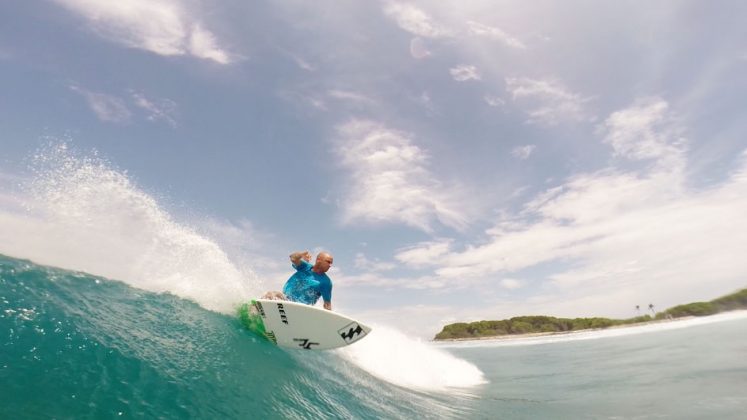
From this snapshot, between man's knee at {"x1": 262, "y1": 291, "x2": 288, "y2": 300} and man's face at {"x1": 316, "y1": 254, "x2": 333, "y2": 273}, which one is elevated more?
man's face at {"x1": 316, "y1": 254, "x2": 333, "y2": 273}

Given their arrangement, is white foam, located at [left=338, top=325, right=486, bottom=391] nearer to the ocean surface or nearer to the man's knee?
the ocean surface

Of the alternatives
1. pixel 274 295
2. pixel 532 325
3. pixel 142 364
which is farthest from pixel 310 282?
pixel 532 325

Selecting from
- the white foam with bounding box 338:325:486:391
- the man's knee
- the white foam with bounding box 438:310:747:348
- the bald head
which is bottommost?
the white foam with bounding box 438:310:747:348

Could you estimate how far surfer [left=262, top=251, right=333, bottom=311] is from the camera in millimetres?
8758

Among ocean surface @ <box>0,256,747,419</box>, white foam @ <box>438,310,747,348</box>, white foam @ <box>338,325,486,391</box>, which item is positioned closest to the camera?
ocean surface @ <box>0,256,747,419</box>

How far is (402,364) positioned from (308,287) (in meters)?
8.62

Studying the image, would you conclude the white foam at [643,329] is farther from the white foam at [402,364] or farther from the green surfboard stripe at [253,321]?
the green surfboard stripe at [253,321]

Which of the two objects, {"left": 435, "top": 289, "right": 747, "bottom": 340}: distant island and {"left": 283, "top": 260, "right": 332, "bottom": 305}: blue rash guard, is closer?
{"left": 283, "top": 260, "right": 332, "bottom": 305}: blue rash guard

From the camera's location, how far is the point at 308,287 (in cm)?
878

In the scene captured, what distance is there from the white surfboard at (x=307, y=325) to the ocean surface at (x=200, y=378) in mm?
621

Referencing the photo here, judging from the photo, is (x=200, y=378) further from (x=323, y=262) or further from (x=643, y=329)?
(x=643, y=329)

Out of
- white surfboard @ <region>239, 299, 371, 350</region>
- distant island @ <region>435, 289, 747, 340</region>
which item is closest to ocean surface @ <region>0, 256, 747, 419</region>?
white surfboard @ <region>239, 299, 371, 350</region>

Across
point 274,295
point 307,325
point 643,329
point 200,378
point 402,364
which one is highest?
point 274,295

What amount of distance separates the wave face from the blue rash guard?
4.88 ft
